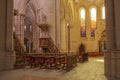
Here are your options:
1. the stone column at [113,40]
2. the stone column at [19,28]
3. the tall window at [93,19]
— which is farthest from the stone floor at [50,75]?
the tall window at [93,19]

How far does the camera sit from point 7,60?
1096cm

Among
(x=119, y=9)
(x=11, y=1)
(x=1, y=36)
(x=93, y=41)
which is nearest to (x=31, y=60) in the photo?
(x=1, y=36)

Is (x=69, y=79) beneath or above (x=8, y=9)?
beneath

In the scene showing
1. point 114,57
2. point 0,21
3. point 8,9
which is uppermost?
point 8,9

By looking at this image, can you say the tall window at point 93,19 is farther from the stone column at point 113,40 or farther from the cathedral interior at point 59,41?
the stone column at point 113,40

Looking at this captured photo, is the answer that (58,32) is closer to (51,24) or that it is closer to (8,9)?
(51,24)

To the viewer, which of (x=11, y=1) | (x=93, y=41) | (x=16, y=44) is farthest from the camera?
(x=93, y=41)

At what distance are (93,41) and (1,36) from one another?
99.1 ft

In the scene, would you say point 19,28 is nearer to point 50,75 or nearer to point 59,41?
point 59,41

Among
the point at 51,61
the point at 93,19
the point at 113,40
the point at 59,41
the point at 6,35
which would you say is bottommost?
the point at 51,61

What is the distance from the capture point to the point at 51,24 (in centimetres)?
2117

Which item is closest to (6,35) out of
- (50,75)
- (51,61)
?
(51,61)

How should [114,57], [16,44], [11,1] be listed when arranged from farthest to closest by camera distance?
[16,44] → [11,1] → [114,57]

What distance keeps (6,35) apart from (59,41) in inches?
450
